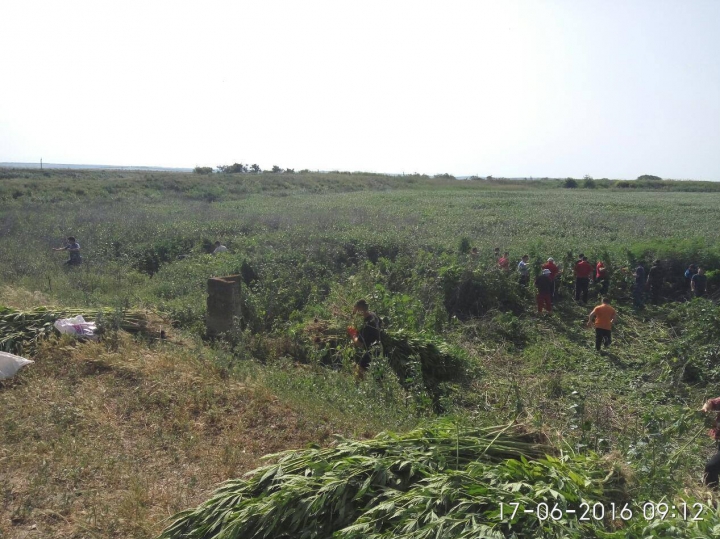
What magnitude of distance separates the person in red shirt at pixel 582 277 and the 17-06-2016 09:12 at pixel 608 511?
38.4 feet

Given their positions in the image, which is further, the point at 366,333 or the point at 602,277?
the point at 602,277

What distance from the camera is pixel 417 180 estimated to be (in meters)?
70.4

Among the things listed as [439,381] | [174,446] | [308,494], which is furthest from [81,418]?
[439,381]

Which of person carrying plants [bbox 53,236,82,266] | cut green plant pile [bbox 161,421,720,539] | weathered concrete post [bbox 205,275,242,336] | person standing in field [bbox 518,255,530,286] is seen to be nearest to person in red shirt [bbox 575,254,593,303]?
person standing in field [bbox 518,255,530,286]

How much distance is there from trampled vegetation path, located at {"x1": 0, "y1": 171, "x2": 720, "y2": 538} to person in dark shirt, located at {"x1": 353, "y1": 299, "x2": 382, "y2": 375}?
0.20m

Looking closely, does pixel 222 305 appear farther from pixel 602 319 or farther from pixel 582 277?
pixel 582 277

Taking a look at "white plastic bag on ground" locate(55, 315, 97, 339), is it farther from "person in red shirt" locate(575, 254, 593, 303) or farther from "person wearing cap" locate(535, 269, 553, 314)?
"person in red shirt" locate(575, 254, 593, 303)

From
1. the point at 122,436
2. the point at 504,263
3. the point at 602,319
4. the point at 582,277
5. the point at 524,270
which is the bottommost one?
the point at 122,436

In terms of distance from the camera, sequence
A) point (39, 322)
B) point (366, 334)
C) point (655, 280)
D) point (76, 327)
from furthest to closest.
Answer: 1. point (655, 280)
2. point (366, 334)
3. point (39, 322)
4. point (76, 327)

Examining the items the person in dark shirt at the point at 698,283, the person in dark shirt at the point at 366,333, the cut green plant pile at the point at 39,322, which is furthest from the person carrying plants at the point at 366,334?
the person in dark shirt at the point at 698,283

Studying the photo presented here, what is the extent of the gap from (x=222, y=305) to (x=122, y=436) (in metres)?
3.97

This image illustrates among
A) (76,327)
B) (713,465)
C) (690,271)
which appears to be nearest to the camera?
(713,465)

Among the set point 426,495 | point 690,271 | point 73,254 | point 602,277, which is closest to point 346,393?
point 426,495

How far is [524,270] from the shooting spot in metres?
14.9
